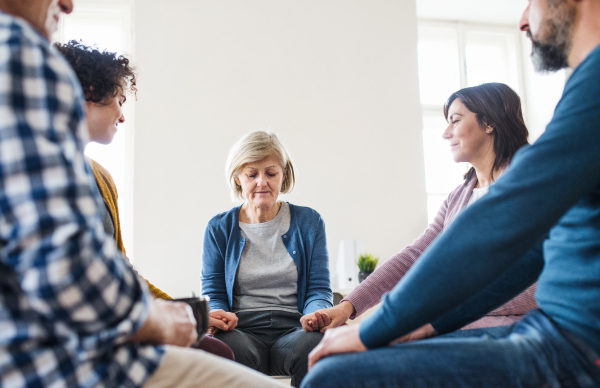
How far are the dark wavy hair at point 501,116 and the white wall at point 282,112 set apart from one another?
2.18 metres

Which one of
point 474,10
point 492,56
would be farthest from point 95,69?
point 492,56

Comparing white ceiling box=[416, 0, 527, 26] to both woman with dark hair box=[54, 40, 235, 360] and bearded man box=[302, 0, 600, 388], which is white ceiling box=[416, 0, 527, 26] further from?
bearded man box=[302, 0, 600, 388]

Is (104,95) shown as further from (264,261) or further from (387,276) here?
(387,276)

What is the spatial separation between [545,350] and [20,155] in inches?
32.1

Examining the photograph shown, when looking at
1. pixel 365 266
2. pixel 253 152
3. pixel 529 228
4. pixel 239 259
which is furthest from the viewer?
pixel 365 266

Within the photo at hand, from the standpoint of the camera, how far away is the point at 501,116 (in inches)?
76.3

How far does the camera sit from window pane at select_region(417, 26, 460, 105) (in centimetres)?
489

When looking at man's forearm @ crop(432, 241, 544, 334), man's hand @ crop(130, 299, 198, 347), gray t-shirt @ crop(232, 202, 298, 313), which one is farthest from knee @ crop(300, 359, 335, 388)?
gray t-shirt @ crop(232, 202, 298, 313)

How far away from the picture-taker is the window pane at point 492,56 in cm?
511

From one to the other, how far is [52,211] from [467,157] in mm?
1745

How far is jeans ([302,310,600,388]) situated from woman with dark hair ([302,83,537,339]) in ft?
3.15

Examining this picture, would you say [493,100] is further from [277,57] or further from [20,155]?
[277,57]

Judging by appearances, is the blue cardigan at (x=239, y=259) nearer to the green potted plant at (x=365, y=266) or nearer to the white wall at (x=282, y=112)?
the green potted plant at (x=365, y=266)

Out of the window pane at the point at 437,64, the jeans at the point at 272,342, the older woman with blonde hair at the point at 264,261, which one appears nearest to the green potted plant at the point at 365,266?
the older woman with blonde hair at the point at 264,261
